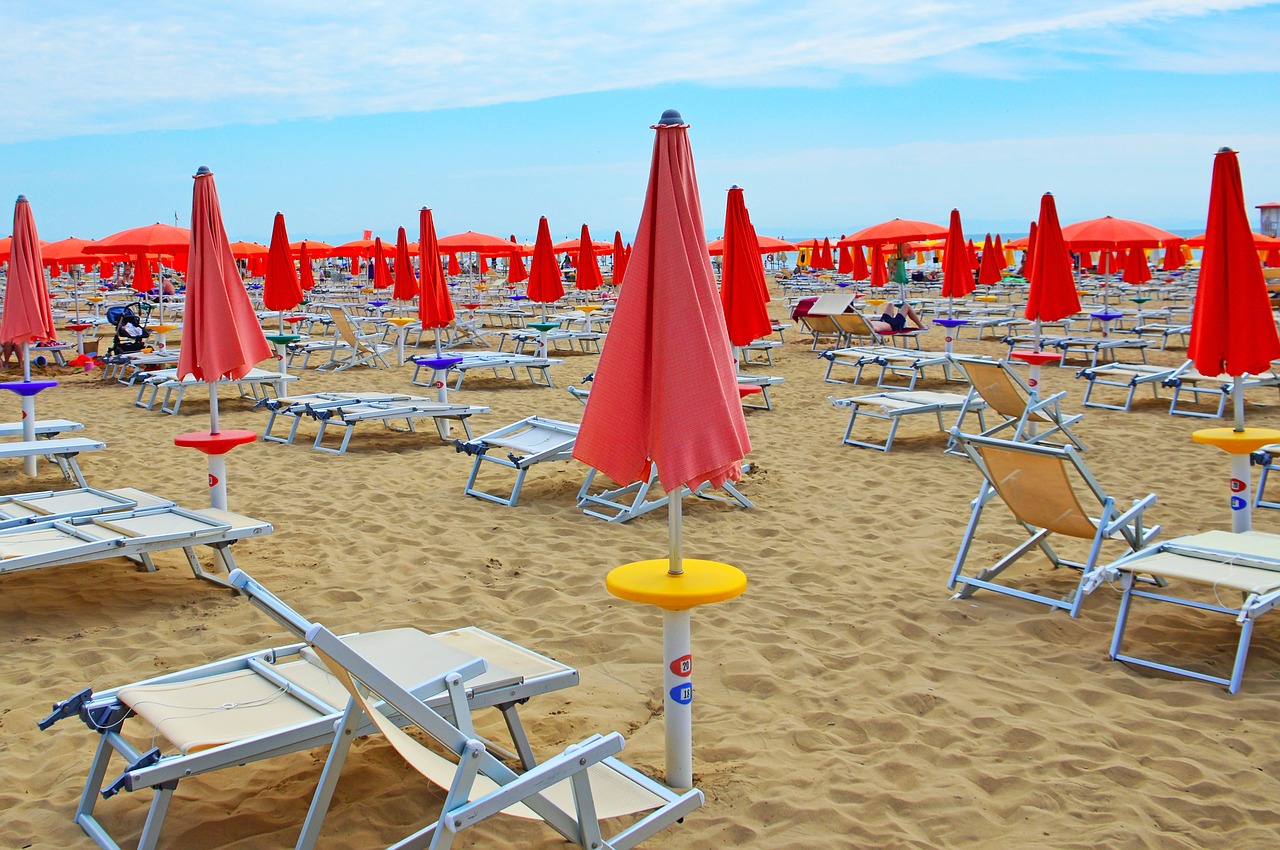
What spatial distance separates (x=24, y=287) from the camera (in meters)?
7.51

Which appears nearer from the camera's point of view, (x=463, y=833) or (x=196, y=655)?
(x=463, y=833)

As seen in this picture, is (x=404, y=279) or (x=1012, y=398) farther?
(x=404, y=279)

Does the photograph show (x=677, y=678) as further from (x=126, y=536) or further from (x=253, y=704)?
(x=126, y=536)

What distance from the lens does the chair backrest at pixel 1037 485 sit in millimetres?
4348

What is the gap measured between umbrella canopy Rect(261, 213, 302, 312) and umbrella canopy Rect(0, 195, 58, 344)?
13.2ft

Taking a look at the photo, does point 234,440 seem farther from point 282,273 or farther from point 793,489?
point 282,273

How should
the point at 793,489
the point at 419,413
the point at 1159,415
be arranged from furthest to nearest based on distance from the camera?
1. the point at 1159,415
2. the point at 419,413
3. the point at 793,489

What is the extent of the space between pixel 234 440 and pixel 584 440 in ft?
9.38

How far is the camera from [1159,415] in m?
9.50

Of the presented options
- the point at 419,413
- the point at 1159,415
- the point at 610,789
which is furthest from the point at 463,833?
the point at 1159,415

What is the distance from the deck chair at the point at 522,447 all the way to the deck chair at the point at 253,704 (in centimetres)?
334

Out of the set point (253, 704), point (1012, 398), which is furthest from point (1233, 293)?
point (253, 704)

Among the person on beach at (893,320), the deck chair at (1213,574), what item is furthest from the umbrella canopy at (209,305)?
the person on beach at (893,320)

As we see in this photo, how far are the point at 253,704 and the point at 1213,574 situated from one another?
11.0ft
